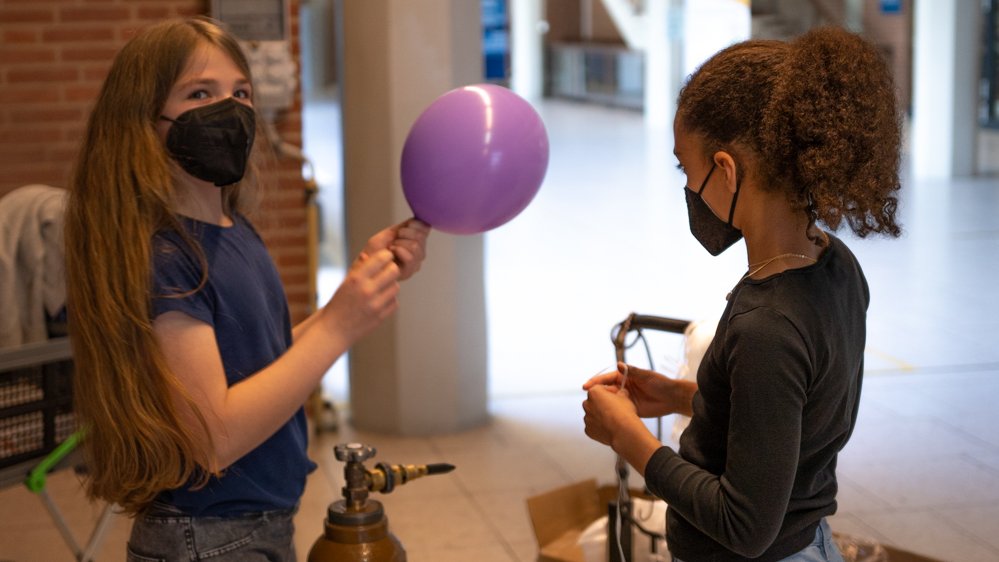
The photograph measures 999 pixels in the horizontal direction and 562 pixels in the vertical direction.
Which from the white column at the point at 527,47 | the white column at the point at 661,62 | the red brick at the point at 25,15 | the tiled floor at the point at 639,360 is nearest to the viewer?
the tiled floor at the point at 639,360

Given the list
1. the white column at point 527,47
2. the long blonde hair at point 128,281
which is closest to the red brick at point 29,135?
the long blonde hair at point 128,281

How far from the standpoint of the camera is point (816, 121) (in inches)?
55.2

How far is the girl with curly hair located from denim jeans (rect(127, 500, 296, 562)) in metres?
0.61

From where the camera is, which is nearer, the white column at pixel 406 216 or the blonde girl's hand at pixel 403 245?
the blonde girl's hand at pixel 403 245

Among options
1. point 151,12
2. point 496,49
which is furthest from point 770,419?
point 496,49

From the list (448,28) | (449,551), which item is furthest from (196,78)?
(448,28)

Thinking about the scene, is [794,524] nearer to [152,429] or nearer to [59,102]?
[152,429]

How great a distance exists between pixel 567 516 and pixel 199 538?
1211mm

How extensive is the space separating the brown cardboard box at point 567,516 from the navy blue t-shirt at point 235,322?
2.96 feet

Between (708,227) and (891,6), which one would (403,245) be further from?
(891,6)

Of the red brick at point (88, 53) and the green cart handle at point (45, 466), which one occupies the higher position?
the red brick at point (88, 53)

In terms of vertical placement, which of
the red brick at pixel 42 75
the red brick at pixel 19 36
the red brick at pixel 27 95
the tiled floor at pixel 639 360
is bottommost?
the tiled floor at pixel 639 360

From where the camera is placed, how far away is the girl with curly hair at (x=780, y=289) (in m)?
1.41

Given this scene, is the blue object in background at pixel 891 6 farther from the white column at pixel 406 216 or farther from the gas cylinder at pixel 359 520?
the gas cylinder at pixel 359 520
